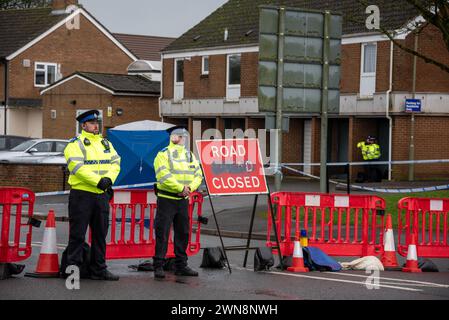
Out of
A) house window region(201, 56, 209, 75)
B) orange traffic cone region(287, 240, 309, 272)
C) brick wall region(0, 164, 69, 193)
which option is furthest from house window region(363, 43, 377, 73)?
orange traffic cone region(287, 240, 309, 272)

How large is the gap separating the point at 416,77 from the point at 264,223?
16.7m

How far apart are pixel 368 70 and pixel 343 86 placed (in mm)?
1309

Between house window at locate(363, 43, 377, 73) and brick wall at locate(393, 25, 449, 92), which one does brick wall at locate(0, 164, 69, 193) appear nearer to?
brick wall at locate(393, 25, 449, 92)

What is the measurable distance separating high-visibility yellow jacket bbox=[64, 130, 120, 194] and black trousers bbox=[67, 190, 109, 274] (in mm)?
110

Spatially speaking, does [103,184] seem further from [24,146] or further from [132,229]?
[24,146]

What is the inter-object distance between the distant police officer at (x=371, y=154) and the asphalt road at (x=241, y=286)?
72.3ft

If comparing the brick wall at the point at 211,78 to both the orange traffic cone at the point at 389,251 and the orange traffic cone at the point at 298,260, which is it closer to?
the orange traffic cone at the point at 389,251

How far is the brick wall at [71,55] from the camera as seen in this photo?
59906 millimetres

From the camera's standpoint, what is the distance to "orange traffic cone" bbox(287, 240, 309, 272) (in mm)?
14469

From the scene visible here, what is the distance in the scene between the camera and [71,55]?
61844 millimetres

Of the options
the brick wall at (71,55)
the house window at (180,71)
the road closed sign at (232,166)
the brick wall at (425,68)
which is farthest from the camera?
the brick wall at (71,55)

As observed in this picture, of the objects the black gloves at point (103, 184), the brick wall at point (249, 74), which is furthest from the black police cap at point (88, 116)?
the brick wall at point (249, 74)

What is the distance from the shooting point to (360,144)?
37.4 meters

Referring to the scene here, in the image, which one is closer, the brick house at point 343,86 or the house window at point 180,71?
the brick house at point 343,86
